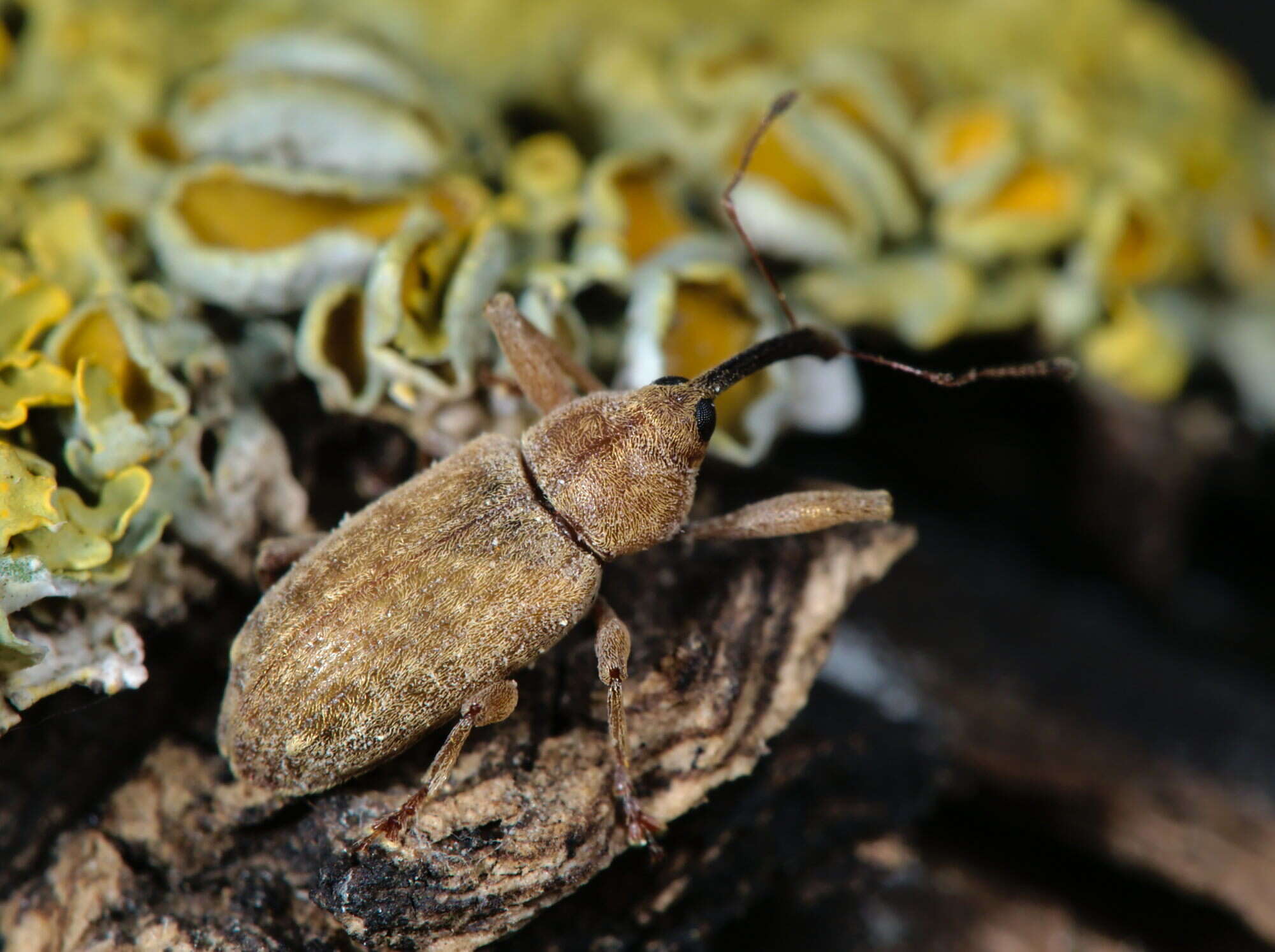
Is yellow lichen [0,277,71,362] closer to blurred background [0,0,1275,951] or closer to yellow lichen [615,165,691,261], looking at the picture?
blurred background [0,0,1275,951]

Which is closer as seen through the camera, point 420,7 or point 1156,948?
point 1156,948

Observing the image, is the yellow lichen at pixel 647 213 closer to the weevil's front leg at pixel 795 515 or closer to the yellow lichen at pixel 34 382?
the weevil's front leg at pixel 795 515

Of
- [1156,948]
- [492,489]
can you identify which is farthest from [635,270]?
[1156,948]

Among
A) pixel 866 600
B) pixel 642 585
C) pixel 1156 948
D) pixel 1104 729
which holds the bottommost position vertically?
pixel 1156 948

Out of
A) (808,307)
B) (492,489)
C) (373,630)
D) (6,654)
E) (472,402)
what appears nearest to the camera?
(6,654)

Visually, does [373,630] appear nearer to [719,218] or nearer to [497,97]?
[719,218]

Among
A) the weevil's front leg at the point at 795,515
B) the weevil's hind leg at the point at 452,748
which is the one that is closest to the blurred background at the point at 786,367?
the weevil's front leg at the point at 795,515

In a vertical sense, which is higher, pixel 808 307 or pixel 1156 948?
pixel 808 307
